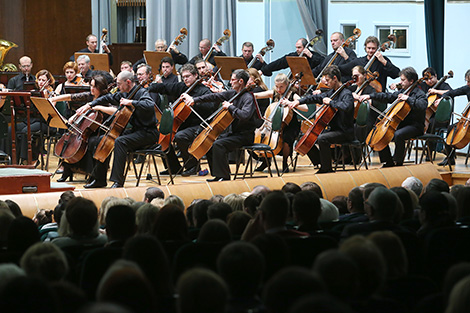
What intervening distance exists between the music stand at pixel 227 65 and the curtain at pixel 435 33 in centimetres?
281

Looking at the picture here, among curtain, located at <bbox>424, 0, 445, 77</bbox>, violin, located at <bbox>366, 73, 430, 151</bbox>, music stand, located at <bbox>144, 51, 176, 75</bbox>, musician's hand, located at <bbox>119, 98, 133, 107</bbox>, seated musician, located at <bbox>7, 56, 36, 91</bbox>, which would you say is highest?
curtain, located at <bbox>424, 0, 445, 77</bbox>

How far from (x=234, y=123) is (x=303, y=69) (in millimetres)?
1472

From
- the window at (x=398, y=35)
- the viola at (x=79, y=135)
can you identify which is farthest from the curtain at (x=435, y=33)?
the viola at (x=79, y=135)

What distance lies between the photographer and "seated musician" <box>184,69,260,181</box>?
21.0ft

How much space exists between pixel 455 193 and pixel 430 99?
3960 millimetres

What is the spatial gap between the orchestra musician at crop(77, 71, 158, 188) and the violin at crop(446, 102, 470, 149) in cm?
302

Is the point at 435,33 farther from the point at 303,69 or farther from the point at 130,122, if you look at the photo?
the point at 130,122

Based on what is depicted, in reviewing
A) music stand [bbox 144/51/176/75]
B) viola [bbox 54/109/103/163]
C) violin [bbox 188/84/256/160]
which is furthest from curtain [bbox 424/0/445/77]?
viola [bbox 54/109/103/163]

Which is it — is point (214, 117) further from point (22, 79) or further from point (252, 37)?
point (252, 37)

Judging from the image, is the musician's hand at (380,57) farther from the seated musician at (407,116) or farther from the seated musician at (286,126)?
the seated musician at (286,126)

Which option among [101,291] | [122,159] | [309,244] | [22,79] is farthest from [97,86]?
[101,291]

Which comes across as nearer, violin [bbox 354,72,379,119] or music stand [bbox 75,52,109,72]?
violin [bbox 354,72,379,119]

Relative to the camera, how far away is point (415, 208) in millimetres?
4160

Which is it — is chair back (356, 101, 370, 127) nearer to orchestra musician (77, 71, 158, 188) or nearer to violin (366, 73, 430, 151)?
violin (366, 73, 430, 151)
